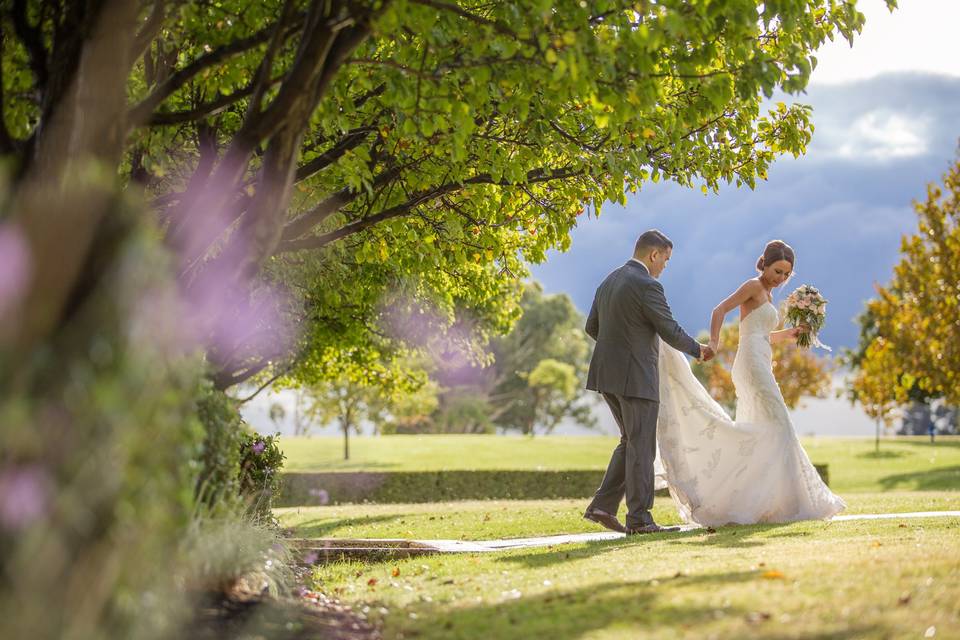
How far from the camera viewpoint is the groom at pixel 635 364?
10242mm

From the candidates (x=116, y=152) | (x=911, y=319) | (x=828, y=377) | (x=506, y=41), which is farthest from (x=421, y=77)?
(x=828, y=377)

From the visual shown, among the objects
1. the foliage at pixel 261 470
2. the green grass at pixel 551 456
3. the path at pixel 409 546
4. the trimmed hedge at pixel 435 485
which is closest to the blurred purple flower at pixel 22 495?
the path at pixel 409 546

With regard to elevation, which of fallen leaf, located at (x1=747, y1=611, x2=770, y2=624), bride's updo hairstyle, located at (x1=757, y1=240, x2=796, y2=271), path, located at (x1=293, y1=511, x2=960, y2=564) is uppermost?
bride's updo hairstyle, located at (x1=757, y1=240, x2=796, y2=271)

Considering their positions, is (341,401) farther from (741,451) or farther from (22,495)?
(22,495)

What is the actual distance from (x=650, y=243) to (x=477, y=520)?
5741 mm

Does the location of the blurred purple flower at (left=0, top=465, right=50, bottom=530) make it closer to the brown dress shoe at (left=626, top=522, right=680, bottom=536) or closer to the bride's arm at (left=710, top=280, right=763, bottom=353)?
the brown dress shoe at (left=626, top=522, right=680, bottom=536)

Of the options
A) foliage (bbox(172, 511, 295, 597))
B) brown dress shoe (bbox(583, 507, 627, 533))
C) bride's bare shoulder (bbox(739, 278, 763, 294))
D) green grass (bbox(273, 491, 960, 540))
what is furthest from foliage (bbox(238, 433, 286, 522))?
bride's bare shoulder (bbox(739, 278, 763, 294))

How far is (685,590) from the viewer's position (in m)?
5.84

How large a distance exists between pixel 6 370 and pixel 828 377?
4977 cm

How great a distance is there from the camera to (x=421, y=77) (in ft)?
24.5

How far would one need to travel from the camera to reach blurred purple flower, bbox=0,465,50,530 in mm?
3119

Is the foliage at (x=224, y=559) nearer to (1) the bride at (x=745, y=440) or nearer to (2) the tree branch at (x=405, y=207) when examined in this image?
(2) the tree branch at (x=405, y=207)

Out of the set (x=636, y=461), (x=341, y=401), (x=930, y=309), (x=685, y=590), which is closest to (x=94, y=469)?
(x=685, y=590)

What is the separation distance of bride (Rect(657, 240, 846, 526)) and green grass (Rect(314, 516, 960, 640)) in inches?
65.7
